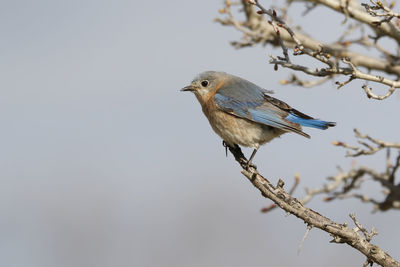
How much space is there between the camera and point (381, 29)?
8.27 m

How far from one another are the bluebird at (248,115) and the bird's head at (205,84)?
1cm

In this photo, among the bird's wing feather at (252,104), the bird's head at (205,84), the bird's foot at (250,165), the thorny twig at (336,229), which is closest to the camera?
the thorny twig at (336,229)

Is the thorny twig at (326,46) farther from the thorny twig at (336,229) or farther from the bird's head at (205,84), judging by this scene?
the thorny twig at (336,229)

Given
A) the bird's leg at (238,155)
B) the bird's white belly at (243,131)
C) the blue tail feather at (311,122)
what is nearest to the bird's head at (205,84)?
the bird's white belly at (243,131)

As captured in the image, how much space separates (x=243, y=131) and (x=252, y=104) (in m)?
0.39

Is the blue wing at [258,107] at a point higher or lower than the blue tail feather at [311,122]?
higher

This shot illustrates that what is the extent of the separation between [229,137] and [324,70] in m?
1.31

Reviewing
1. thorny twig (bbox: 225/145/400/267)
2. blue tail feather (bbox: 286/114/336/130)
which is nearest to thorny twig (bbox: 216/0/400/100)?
blue tail feather (bbox: 286/114/336/130)

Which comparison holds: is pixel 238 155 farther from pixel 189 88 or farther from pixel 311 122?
pixel 189 88

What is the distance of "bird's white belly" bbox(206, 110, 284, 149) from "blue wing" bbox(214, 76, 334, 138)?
0.28ft

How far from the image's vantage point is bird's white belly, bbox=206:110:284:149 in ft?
24.7

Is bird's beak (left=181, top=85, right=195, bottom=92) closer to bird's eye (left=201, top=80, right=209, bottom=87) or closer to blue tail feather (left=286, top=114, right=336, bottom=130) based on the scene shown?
bird's eye (left=201, top=80, right=209, bottom=87)

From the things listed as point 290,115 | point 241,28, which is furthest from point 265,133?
point 241,28

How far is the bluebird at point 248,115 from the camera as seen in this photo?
7.46 meters
